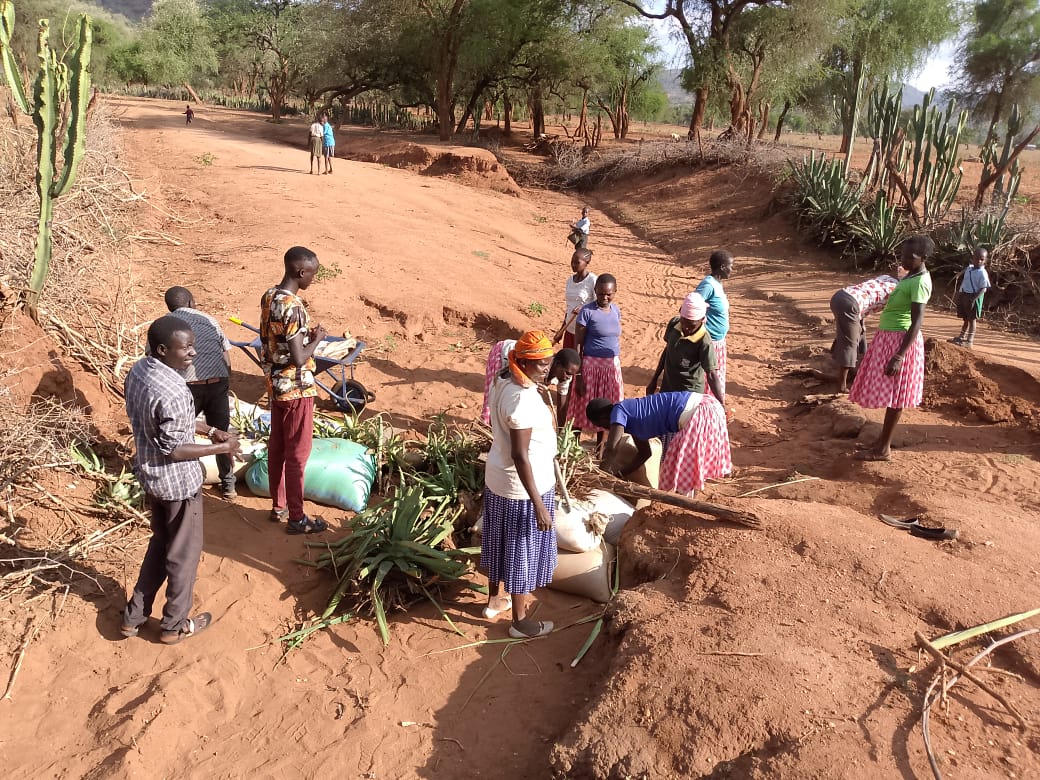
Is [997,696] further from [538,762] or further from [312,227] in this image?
[312,227]

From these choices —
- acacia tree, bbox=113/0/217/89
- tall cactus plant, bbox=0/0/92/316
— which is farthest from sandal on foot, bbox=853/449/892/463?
acacia tree, bbox=113/0/217/89

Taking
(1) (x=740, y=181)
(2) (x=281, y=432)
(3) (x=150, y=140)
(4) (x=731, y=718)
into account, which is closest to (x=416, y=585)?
(2) (x=281, y=432)

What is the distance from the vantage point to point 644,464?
455 cm

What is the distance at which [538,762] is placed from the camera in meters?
2.81

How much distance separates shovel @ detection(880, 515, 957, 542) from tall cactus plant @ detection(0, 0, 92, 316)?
548 centimetres

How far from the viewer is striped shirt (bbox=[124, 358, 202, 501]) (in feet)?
9.71

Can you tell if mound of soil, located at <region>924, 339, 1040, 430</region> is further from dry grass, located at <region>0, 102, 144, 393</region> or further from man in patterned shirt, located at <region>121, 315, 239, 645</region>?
dry grass, located at <region>0, 102, 144, 393</region>

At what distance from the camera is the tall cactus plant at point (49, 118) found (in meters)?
4.79

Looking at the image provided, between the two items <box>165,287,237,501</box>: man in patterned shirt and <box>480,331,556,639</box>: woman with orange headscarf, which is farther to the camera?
<box>165,287,237,501</box>: man in patterned shirt

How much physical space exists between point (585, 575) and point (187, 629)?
1.95 metres

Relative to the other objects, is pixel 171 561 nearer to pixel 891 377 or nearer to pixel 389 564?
pixel 389 564

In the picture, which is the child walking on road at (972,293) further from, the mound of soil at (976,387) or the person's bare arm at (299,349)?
the person's bare arm at (299,349)

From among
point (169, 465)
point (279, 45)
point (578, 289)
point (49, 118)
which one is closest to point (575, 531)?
point (169, 465)

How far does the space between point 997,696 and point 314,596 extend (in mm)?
2999
